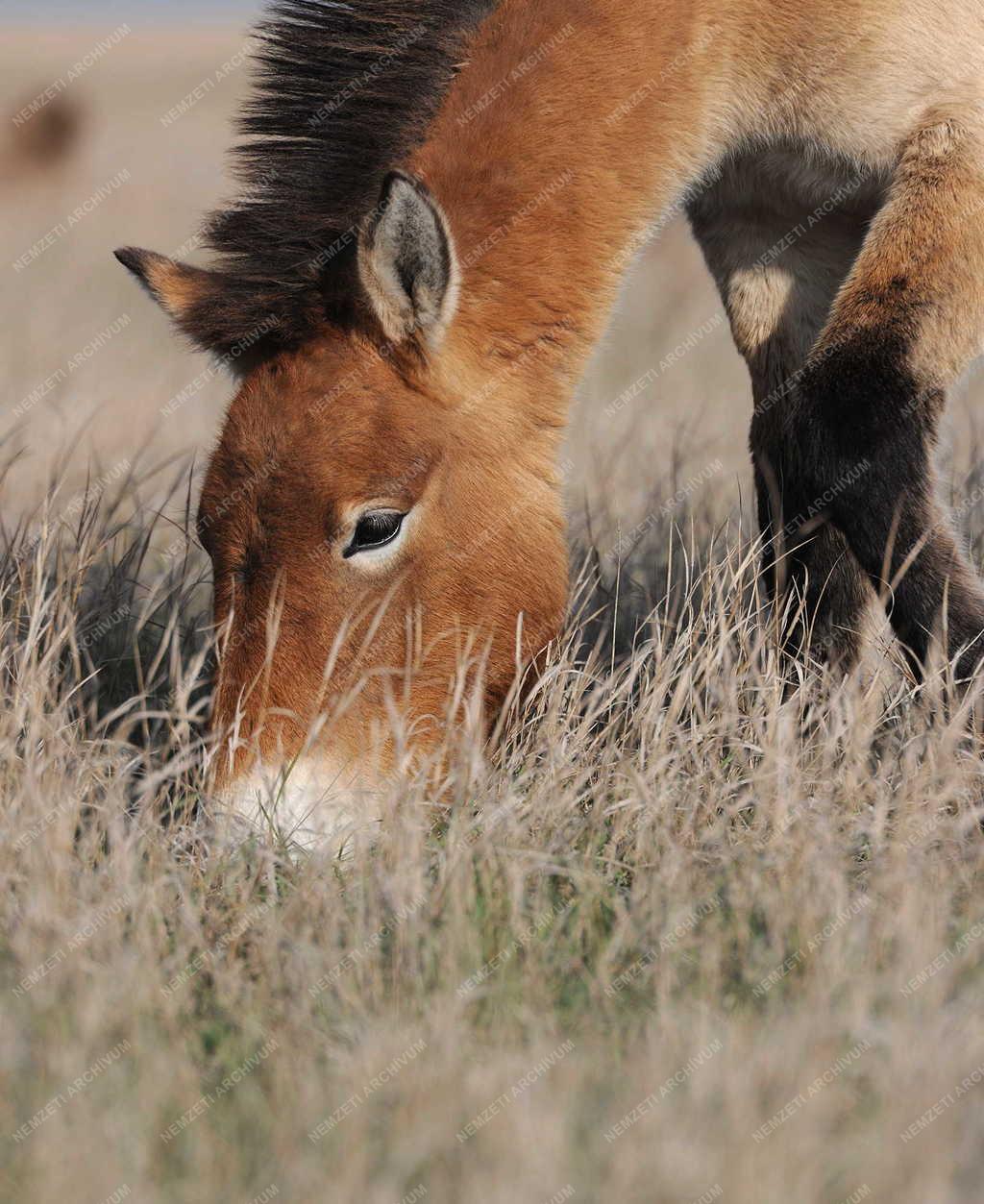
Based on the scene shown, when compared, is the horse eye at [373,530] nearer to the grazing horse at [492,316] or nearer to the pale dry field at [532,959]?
the grazing horse at [492,316]

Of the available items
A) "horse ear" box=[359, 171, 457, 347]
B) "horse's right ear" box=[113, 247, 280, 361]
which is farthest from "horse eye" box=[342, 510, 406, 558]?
"horse's right ear" box=[113, 247, 280, 361]

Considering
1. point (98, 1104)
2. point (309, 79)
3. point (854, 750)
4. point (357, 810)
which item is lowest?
point (854, 750)

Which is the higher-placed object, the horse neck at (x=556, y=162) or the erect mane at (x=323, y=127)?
the erect mane at (x=323, y=127)

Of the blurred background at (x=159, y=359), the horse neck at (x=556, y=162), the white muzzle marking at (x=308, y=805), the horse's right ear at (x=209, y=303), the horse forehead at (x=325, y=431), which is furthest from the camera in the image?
the blurred background at (x=159, y=359)

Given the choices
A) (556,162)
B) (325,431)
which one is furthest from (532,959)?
(556,162)

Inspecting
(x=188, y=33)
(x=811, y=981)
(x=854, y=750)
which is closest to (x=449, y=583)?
(x=854, y=750)

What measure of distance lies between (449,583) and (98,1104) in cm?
166

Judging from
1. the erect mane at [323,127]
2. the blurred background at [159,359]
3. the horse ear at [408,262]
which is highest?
the erect mane at [323,127]

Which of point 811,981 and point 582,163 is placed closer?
point 811,981

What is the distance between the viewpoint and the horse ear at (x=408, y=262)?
3234 millimetres

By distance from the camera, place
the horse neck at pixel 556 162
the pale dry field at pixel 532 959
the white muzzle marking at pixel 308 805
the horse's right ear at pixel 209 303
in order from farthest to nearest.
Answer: the horse neck at pixel 556 162 < the horse's right ear at pixel 209 303 < the white muzzle marking at pixel 308 805 < the pale dry field at pixel 532 959

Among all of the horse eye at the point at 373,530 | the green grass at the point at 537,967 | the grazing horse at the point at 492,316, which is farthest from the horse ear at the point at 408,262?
the green grass at the point at 537,967

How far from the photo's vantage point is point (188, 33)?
62.4 metres

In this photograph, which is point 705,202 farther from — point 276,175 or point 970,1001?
point 970,1001
